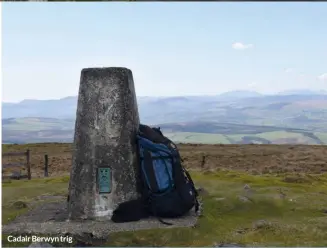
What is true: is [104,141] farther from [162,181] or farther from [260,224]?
[260,224]

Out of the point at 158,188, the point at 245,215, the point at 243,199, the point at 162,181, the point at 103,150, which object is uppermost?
the point at 103,150

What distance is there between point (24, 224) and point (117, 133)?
300 cm

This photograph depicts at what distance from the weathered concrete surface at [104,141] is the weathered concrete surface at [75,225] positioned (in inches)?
17.7

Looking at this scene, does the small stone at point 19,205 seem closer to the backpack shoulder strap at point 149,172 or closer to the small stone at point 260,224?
the backpack shoulder strap at point 149,172

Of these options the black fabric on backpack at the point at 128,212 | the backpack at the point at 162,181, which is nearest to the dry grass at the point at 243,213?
the backpack at the point at 162,181

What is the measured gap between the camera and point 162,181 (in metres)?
11.0

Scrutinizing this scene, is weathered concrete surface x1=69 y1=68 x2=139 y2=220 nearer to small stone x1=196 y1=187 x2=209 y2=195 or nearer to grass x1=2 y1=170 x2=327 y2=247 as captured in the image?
grass x1=2 y1=170 x2=327 y2=247

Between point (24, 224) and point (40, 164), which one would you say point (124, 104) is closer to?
point (24, 224)

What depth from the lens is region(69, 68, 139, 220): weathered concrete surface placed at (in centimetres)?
1089

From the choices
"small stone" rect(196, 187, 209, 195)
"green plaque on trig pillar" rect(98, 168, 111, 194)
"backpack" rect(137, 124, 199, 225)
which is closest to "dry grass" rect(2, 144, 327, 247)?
"small stone" rect(196, 187, 209, 195)

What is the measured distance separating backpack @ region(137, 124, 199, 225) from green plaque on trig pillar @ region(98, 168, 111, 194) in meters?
0.79

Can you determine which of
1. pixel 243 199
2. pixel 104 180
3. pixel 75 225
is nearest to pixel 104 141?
pixel 104 180

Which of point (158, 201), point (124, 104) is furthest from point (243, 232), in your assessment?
point (124, 104)

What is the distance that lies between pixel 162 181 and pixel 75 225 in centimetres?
222
